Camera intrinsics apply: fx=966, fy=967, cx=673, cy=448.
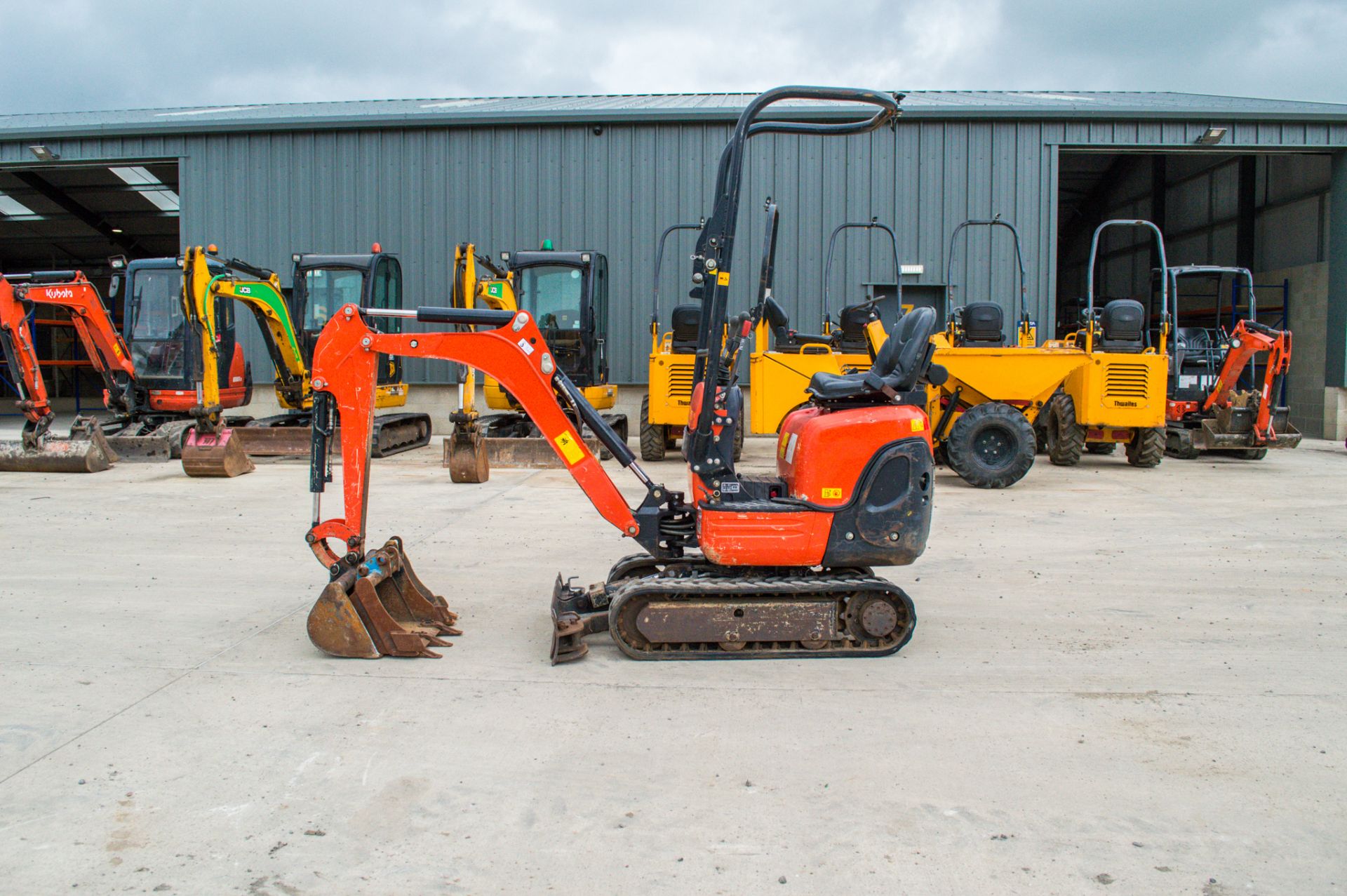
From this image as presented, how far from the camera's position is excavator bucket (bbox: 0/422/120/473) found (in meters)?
11.6

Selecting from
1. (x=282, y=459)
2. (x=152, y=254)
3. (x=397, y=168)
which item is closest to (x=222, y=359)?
(x=282, y=459)

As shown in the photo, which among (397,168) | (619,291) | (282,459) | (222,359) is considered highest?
(397,168)

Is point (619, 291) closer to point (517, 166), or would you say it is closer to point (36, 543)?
point (517, 166)

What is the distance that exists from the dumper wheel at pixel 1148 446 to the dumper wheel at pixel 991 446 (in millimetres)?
2523

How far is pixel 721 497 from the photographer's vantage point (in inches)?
193

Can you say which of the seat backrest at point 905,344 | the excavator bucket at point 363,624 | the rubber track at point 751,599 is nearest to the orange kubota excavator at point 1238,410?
the seat backrest at point 905,344

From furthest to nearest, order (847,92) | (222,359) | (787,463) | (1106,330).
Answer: (222,359)
(1106,330)
(787,463)
(847,92)

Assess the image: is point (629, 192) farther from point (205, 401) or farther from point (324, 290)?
point (205, 401)

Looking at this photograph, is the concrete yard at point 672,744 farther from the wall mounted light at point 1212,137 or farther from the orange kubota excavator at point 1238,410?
the wall mounted light at point 1212,137

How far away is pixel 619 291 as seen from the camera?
1684 centimetres

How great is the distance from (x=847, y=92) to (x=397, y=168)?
14.3 m

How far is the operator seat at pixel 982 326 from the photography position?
1174 cm

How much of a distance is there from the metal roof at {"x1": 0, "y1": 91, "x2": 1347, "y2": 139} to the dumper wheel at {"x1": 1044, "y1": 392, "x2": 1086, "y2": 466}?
592 cm

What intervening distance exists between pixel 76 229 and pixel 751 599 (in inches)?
1158
